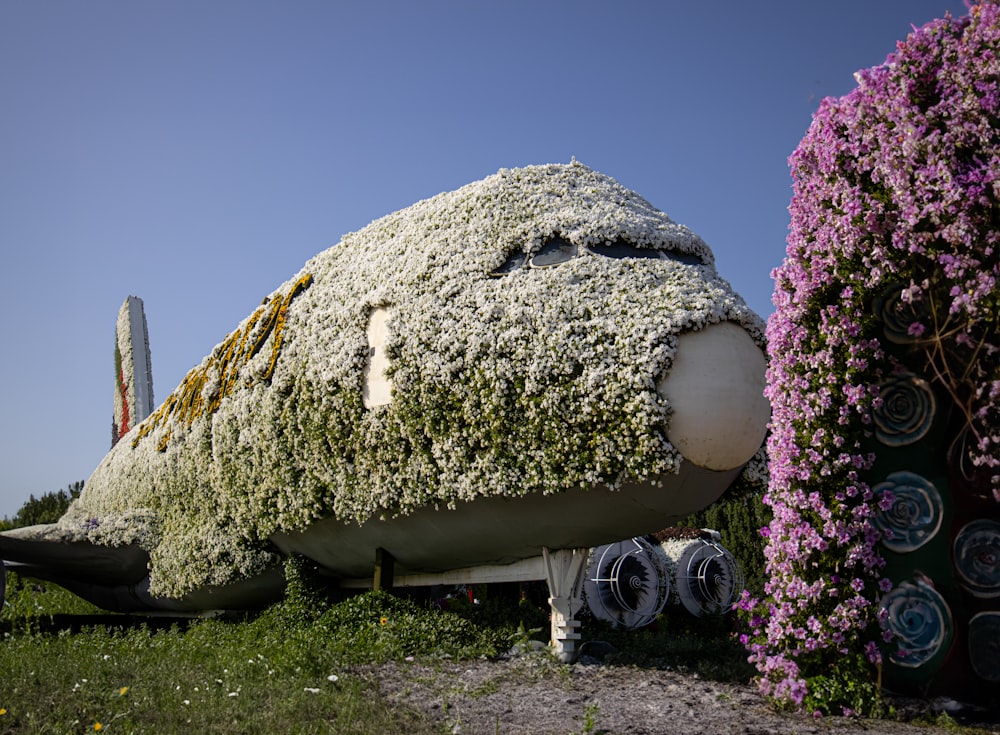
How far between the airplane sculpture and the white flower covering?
2cm

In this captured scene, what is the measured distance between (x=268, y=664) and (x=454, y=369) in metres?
2.90

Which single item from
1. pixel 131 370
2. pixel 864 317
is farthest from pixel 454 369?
pixel 131 370

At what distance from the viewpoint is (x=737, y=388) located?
6820 millimetres

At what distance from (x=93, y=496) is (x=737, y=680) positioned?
11.9 meters

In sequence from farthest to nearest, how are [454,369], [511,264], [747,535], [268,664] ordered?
1. [747,535]
2. [511,264]
3. [454,369]
4. [268,664]

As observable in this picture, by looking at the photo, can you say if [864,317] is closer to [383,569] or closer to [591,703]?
[591,703]

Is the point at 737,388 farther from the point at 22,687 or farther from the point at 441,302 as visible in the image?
the point at 22,687

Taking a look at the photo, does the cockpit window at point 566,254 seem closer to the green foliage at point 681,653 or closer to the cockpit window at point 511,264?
the cockpit window at point 511,264

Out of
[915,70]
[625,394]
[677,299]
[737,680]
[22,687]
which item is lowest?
[737,680]

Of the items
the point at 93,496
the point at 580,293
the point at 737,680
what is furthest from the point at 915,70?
the point at 93,496

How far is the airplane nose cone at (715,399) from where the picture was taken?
6.70m

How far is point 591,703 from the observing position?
5781mm

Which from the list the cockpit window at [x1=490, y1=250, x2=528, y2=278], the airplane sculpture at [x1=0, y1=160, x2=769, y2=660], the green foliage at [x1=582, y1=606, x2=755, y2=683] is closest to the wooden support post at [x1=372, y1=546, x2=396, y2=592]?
the airplane sculpture at [x1=0, y1=160, x2=769, y2=660]

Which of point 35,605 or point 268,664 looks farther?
point 35,605
